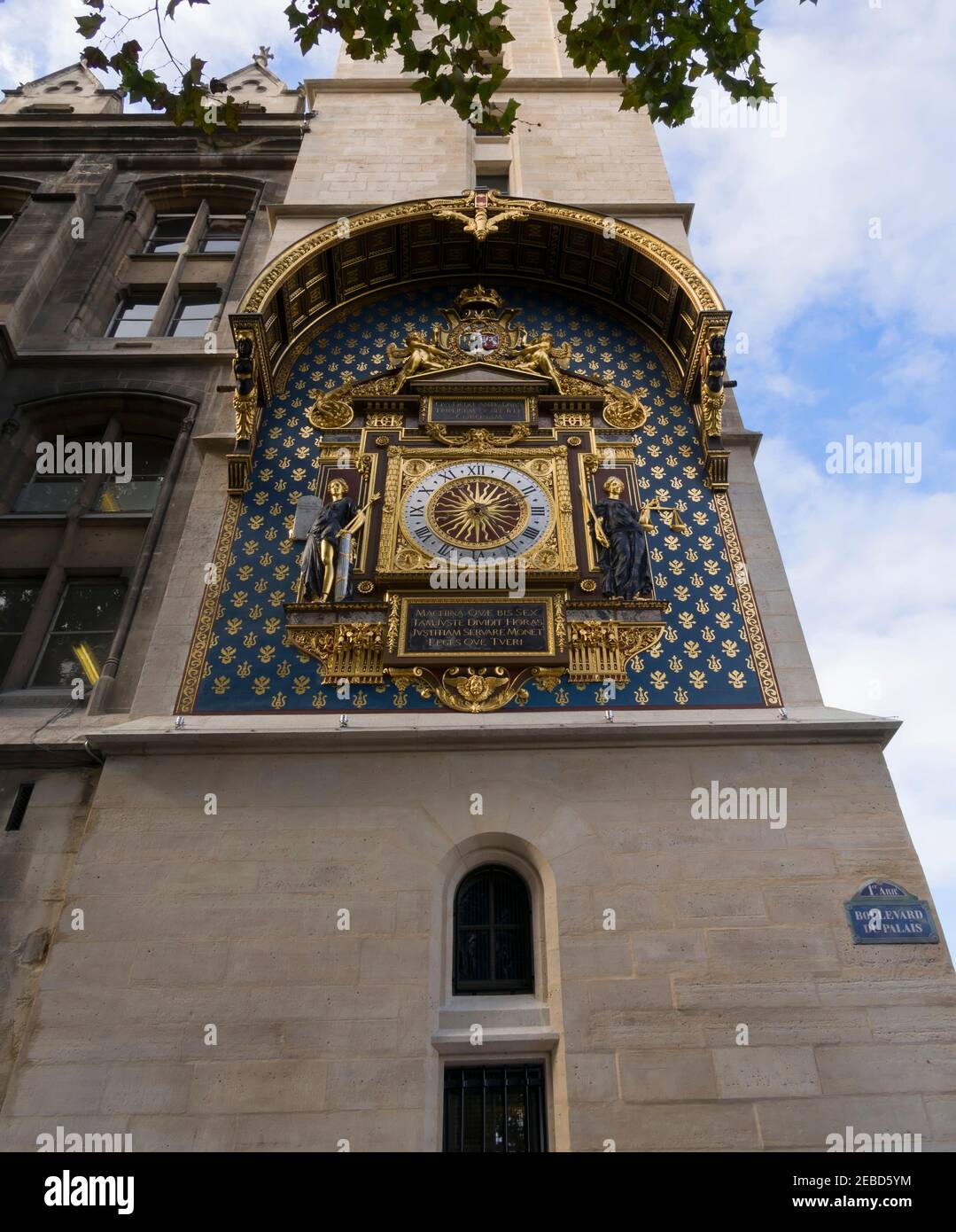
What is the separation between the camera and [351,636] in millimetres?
10086

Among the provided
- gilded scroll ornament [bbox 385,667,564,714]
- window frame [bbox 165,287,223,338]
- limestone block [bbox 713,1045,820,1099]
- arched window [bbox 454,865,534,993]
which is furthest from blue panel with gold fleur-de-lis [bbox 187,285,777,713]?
limestone block [bbox 713,1045,820,1099]

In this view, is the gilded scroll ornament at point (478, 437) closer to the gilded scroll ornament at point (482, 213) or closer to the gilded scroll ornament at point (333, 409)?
the gilded scroll ornament at point (333, 409)

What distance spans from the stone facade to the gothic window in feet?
0.43

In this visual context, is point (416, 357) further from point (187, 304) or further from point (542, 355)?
point (187, 304)

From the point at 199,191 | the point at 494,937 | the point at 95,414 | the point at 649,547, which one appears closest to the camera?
the point at 494,937

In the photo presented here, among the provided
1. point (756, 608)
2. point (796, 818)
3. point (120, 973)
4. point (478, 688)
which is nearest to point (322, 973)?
point (120, 973)

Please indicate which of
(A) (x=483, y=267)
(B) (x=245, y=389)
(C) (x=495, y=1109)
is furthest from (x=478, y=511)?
(C) (x=495, y=1109)

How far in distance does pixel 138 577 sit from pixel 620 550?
5.84 m

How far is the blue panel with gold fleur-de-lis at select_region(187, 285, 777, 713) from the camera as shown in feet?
32.1

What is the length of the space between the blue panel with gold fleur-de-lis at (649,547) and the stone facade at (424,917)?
0.31 m

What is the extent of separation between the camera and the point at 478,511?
1127 centimetres

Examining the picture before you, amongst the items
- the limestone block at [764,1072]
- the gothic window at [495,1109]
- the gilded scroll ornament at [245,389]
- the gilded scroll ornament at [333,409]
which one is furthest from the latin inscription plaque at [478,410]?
the limestone block at [764,1072]

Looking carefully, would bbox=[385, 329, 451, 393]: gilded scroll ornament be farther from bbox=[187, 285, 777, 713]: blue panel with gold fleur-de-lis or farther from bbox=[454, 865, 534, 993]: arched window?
bbox=[454, 865, 534, 993]: arched window

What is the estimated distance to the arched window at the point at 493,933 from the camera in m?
8.34
